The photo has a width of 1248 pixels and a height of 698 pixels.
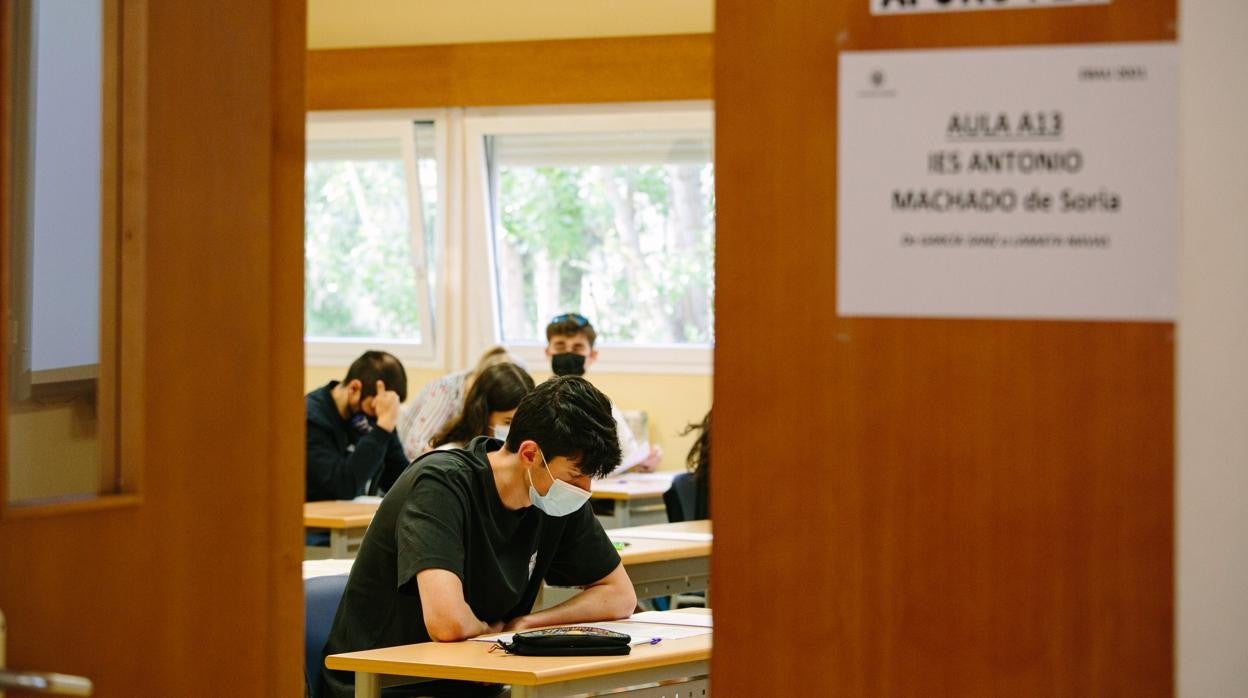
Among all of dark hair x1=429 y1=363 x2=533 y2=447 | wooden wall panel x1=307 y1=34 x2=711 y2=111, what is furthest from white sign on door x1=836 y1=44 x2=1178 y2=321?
wooden wall panel x1=307 y1=34 x2=711 y2=111

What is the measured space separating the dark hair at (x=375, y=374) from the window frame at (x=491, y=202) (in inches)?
91.3

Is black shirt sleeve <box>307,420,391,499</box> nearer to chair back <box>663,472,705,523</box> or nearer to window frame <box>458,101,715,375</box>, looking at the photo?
chair back <box>663,472,705,523</box>

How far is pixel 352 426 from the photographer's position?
6012mm

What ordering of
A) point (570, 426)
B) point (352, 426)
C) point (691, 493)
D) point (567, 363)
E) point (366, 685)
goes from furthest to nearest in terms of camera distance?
point (567, 363), point (352, 426), point (691, 493), point (570, 426), point (366, 685)

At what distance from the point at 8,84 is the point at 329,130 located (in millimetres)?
7305

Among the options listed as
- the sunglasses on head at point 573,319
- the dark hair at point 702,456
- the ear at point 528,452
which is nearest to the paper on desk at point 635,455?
the sunglasses on head at point 573,319

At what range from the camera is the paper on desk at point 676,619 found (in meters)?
3.66

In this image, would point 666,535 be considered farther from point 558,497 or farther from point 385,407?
point 558,497

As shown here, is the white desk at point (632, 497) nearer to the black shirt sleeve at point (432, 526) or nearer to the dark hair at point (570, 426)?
the dark hair at point (570, 426)

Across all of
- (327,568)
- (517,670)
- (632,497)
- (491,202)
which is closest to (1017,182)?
(517,670)

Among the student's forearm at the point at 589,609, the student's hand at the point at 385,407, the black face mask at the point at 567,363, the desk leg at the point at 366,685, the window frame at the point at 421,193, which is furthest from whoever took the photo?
the window frame at the point at 421,193

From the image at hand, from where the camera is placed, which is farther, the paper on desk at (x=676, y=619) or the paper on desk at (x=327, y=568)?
the paper on desk at (x=327, y=568)

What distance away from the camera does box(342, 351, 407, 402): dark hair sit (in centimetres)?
588

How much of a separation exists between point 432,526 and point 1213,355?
2137 mm
